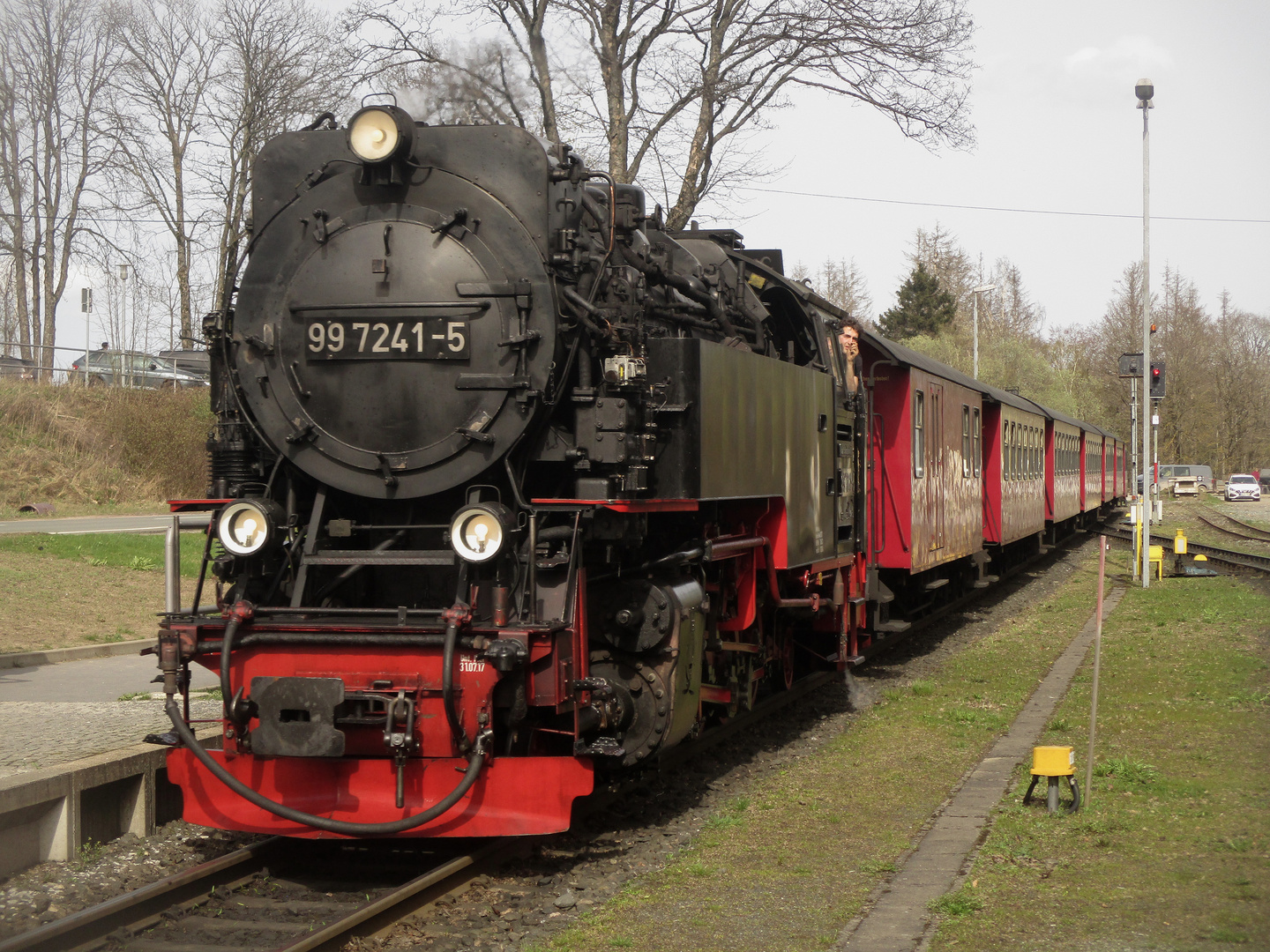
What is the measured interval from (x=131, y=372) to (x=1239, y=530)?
30.2m

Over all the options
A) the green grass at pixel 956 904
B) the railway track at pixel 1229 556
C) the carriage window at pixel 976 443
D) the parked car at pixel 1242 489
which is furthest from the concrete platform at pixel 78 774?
the parked car at pixel 1242 489

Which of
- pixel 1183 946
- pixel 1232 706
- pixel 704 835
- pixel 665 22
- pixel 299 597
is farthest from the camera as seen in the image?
pixel 665 22

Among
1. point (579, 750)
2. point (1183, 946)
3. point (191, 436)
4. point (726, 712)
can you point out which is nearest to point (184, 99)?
point (191, 436)

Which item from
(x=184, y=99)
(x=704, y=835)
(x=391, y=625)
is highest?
(x=184, y=99)

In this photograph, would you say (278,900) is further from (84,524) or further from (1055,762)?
(84,524)

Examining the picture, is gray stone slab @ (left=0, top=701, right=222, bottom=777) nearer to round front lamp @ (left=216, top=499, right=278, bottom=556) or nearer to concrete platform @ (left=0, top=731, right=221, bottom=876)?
concrete platform @ (left=0, top=731, right=221, bottom=876)

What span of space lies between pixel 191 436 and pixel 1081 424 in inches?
834

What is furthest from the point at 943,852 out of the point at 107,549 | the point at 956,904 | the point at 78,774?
the point at 107,549

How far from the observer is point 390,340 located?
5895mm

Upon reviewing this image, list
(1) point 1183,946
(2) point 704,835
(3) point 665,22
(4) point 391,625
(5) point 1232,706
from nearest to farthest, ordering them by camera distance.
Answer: (1) point 1183,946 → (4) point 391,625 → (2) point 704,835 → (5) point 1232,706 → (3) point 665,22

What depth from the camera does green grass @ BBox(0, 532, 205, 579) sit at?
1603cm

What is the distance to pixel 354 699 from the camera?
5281mm

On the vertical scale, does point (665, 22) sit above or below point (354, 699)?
above

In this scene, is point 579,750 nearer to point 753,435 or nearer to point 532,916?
point 532,916
